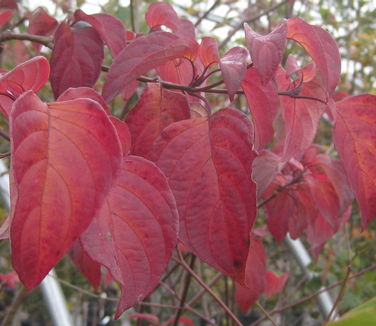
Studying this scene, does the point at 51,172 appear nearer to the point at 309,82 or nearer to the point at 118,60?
the point at 118,60

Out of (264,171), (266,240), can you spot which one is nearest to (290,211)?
(264,171)

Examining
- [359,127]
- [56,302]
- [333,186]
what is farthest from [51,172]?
[56,302]

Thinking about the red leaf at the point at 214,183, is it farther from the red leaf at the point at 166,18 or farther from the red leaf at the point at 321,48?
the red leaf at the point at 166,18

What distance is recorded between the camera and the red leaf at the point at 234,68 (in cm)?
49

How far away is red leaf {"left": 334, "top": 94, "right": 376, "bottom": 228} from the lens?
64 cm

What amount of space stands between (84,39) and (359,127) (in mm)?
373

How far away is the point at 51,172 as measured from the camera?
1.29 feet

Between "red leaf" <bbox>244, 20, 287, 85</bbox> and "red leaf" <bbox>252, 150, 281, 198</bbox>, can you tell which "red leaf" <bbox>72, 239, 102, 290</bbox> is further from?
"red leaf" <bbox>244, 20, 287, 85</bbox>

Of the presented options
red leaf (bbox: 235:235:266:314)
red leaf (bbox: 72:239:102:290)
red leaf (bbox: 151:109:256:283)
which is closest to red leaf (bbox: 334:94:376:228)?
red leaf (bbox: 151:109:256:283)

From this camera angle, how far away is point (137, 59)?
0.55 metres

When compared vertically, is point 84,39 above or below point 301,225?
above

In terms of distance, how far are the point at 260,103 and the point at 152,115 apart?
130 mm

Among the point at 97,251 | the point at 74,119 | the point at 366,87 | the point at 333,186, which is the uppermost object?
the point at 74,119

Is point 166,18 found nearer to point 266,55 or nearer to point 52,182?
point 266,55
